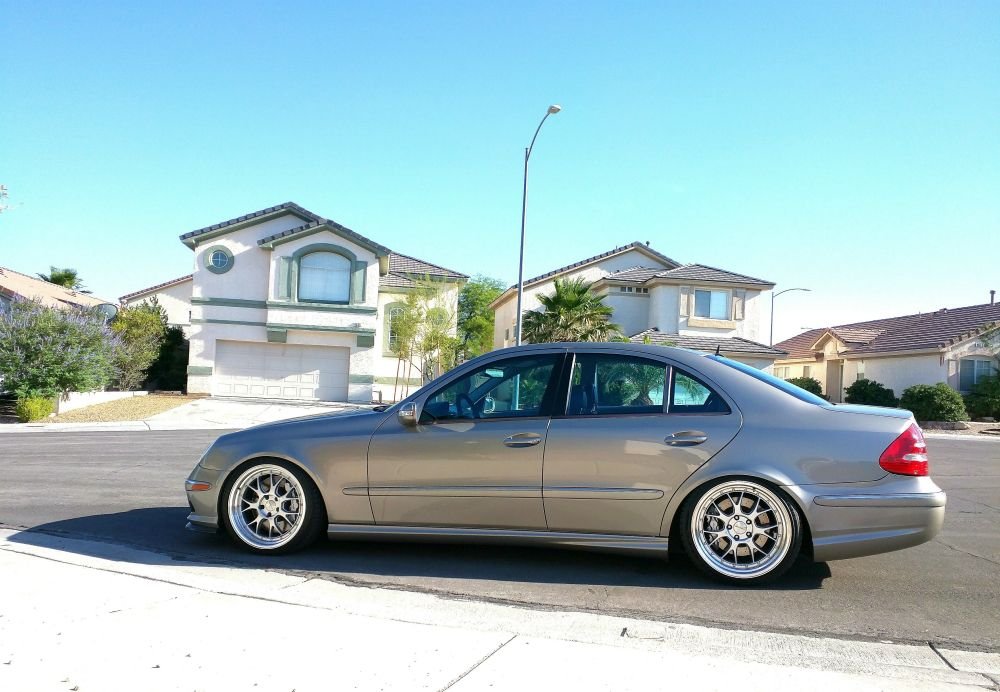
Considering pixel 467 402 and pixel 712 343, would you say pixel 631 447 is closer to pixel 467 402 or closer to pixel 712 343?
pixel 467 402

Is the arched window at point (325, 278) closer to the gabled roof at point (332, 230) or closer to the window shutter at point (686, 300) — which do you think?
the gabled roof at point (332, 230)

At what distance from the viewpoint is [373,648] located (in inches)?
141

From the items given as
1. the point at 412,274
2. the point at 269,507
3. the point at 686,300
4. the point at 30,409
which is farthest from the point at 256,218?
the point at 269,507

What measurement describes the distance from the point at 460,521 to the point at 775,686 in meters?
2.36

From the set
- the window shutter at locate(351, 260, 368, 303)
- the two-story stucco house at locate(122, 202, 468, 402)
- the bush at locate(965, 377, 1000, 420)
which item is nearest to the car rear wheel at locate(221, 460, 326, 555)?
the two-story stucco house at locate(122, 202, 468, 402)

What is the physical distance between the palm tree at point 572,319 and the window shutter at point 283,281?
9380 millimetres

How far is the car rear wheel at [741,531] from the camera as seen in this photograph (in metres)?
4.71

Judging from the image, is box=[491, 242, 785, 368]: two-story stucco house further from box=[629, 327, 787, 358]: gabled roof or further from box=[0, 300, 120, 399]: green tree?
box=[0, 300, 120, 399]: green tree

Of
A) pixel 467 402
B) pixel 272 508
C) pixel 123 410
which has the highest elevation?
pixel 467 402

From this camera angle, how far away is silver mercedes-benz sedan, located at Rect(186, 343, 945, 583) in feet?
15.4

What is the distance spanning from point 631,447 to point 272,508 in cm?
255

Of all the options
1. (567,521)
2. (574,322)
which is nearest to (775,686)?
(567,521)

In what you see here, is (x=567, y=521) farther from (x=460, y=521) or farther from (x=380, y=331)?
(x=380, y=331)

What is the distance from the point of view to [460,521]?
5094 millimetres
